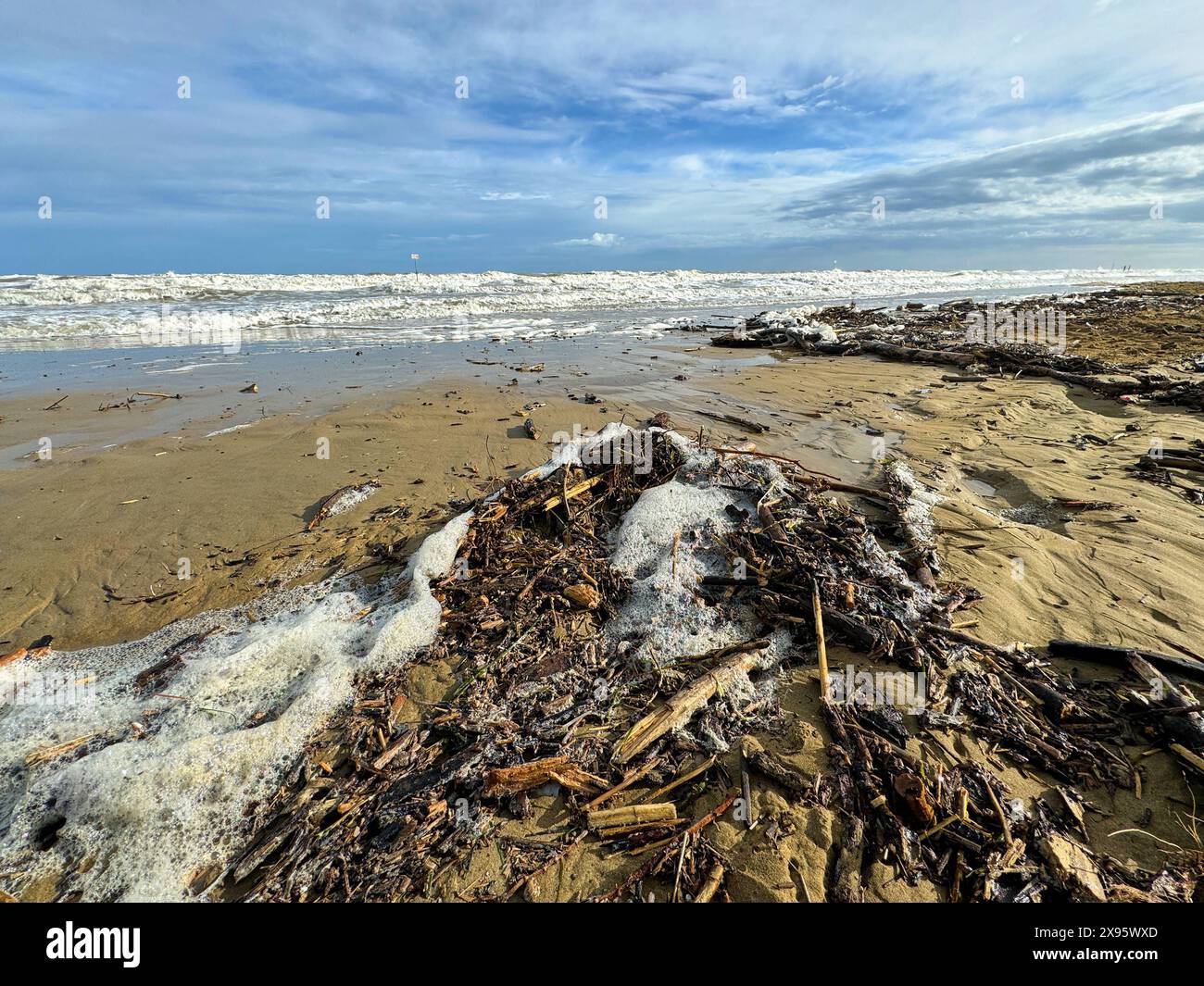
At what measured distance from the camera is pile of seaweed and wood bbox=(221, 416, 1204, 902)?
7.25 feet

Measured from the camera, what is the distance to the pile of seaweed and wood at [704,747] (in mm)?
2209

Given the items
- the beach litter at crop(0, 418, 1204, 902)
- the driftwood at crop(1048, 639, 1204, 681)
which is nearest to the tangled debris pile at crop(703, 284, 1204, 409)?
the driftwood at crop(1048, 639, 1204, 681)

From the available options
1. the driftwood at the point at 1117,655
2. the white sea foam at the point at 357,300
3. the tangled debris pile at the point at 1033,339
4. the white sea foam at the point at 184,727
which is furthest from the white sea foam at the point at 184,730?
the white sea foam at the point at 357,300

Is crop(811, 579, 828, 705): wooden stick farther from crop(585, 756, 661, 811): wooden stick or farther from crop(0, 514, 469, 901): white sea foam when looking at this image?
crop(0, 514, 469, 901): white sea foam

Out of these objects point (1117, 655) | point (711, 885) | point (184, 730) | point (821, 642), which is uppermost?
point (821, 642)

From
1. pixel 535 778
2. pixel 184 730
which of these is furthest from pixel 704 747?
pixel 184 730

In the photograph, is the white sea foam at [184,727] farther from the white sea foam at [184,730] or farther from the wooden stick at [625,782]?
the wooden stick at [625,782]

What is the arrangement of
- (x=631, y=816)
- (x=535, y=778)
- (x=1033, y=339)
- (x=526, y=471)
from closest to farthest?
(x=631, y=816)
(x=535, y=778)
(x=526, y=471)
(x=1033, y=339)

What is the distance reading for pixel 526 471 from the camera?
6.45 m

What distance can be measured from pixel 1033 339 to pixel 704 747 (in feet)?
58.0

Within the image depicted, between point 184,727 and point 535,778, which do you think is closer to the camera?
point 535,778

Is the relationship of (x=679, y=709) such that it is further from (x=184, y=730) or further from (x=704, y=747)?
(x=184, y=730)
